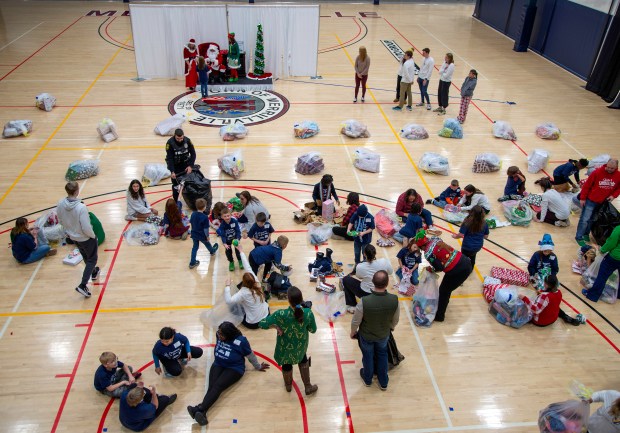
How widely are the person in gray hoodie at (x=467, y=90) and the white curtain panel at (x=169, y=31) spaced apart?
27.7 ft

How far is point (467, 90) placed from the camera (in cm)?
1411

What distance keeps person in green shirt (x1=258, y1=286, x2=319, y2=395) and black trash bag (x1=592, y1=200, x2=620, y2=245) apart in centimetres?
690

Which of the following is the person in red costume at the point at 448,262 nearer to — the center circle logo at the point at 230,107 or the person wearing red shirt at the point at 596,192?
the person wearing red shirt at the point at 596,192

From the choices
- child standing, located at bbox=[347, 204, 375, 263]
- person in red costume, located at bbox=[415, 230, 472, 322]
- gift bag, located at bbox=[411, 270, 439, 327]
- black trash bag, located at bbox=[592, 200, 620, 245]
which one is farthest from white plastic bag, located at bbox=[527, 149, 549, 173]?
person in red costume, located at bbox=[415, 230, 472, 322]

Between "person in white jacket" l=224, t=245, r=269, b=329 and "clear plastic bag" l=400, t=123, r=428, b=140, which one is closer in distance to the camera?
"person in white jacket" l=224, t=245, r=269, b=329

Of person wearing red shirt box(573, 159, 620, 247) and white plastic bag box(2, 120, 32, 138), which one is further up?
person wearing red shirt box(573, 159, 620, 247)

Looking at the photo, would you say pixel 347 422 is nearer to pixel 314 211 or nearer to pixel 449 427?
pixel 449 427

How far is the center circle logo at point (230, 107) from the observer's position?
14820 millimetres

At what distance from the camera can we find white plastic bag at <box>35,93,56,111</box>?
14867mm

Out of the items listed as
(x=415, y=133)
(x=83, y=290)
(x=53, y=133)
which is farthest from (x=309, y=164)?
(x=53, y=133)

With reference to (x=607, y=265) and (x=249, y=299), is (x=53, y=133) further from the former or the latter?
(x=607, y=265)

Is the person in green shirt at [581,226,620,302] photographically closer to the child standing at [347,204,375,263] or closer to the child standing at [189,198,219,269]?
the child standing at [347,204,375,263]

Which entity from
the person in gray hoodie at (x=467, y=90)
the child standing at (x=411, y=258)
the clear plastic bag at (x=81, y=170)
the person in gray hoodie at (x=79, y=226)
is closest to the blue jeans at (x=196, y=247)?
the person in gray hoodie at (x=79, y=226)

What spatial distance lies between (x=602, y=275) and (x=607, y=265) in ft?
0.86
